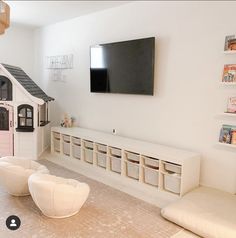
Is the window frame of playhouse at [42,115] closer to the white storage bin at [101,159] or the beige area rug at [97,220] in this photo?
the white storage bin at [101,159]

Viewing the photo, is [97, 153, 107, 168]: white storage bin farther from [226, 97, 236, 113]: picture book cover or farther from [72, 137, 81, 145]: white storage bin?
[226, 97, 236, 113]: picture book cover

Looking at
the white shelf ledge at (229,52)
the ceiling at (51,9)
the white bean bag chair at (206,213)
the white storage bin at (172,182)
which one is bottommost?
the white bean bag chair at (206,213)

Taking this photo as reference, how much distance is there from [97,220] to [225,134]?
61.8 inches

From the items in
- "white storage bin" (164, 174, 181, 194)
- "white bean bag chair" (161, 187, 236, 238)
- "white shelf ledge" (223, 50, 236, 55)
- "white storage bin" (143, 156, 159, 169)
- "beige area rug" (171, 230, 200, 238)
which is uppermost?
"white shelf ledge" (223, 50, 236, 55)

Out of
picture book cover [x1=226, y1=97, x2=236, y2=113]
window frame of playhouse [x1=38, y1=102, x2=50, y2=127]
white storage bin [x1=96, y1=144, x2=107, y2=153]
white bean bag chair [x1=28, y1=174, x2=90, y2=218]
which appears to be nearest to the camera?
white bean bag chair [x1=28, y1=174, x2=90, y2=218]

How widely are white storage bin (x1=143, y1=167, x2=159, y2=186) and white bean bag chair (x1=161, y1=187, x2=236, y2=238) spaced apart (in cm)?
42

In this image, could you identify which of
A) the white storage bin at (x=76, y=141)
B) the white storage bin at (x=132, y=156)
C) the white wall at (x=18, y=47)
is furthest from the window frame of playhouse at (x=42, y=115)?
the white storage bin at (x=132, y=156)

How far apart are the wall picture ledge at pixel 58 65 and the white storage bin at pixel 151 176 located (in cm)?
246

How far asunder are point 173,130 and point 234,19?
1.38 meters

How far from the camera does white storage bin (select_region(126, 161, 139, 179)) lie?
3262 mm

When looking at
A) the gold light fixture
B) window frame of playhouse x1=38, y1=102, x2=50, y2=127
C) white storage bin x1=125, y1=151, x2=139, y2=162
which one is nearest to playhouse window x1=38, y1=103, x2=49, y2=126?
window frame of playhouse x1=38, y1=102, x2=50, y2=127

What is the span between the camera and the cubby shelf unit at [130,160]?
2.86m

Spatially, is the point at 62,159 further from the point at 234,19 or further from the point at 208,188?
the point at 234,19

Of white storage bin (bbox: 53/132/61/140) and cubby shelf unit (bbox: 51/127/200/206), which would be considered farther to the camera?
white storage bin (bbox: 53/132/61/140)
